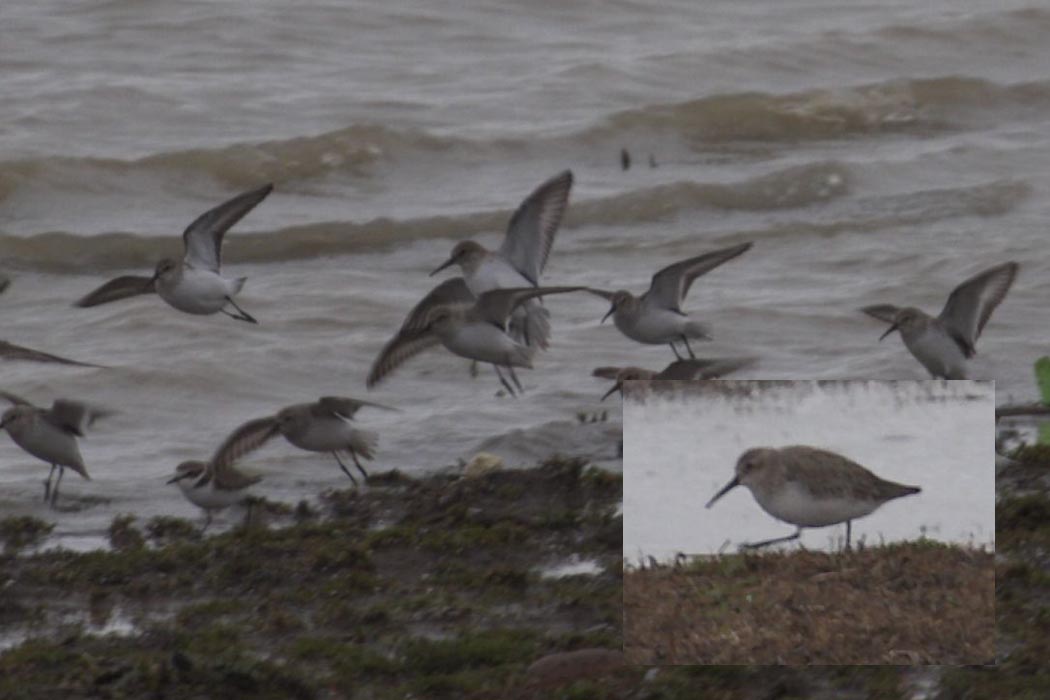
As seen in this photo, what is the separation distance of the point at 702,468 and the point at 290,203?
28.3 feet

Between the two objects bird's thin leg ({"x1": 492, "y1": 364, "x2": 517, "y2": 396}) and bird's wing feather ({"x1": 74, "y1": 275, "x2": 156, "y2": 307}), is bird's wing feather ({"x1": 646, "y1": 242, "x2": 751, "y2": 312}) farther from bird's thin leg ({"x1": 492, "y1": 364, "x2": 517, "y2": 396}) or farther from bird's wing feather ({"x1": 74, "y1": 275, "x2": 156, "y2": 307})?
bird's wing feather ({"x1": 74, "y1": 275, "x2": 156, "y2": 307})

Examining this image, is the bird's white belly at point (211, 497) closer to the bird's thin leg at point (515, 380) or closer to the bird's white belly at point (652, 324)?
the bird's thin leg at point (515, 380)

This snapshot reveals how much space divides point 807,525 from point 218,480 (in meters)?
2.78

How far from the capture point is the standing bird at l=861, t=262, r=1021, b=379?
274 inches

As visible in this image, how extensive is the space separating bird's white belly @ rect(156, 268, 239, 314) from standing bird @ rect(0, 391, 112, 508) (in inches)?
45.2

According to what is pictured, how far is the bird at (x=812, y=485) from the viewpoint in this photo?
4.09 metres

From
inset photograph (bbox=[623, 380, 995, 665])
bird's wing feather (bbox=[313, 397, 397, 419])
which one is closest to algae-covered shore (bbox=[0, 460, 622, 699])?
bird's wing feather (bbox=[313, 397, 397, 419])

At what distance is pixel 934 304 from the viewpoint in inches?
381

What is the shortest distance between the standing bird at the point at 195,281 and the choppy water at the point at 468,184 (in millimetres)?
489

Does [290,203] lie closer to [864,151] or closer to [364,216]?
[364,216]

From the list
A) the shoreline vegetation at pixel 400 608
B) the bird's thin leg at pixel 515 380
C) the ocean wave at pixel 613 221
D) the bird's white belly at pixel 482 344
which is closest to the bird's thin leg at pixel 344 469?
the shoreline vegetation at pixel 400 608

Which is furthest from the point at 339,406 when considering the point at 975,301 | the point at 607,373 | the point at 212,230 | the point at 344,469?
the point at 975,301

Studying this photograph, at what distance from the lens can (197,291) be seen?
794 cm

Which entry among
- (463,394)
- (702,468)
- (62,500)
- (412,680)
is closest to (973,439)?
(702,468)
